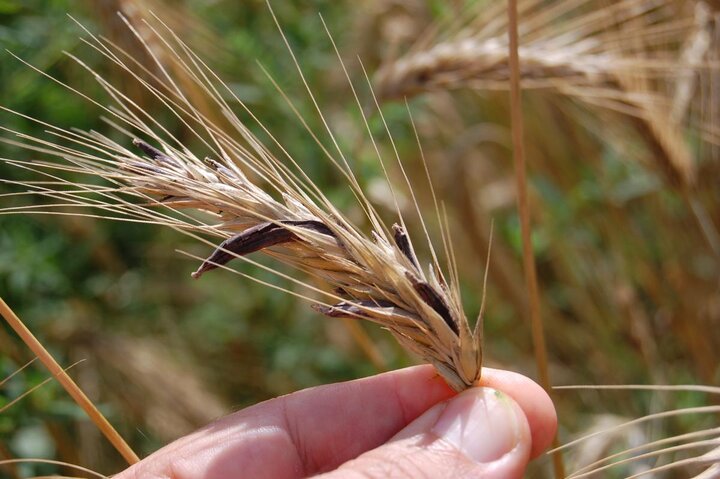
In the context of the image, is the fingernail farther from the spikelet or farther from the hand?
the spikelet

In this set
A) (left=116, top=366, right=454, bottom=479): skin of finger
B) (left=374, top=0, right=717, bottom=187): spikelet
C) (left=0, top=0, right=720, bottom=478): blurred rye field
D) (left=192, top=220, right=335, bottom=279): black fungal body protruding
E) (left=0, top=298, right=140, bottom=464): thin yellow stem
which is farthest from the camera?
(left=0, top=0, right=720, bottom=478): blurred rye field

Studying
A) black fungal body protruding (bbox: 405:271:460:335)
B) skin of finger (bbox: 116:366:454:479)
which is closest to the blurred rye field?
skin of finger (bbox: 116:366:454:479)

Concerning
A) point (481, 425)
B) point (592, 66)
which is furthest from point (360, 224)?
point (481, 425)

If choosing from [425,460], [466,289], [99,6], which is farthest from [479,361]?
[466,289]

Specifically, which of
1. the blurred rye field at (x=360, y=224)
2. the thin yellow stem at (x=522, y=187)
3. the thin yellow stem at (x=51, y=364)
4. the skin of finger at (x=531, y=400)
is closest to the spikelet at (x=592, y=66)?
the blurred rye field at (x=360, y=224)

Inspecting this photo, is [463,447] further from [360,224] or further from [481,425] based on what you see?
[360,224]

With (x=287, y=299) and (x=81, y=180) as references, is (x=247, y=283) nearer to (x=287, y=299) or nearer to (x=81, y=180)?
(x=287, y=299)

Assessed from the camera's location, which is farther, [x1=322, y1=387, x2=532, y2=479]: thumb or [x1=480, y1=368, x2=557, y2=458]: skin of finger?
[x1=480, y1=368, x2=557, y2=458]: skin of finger
